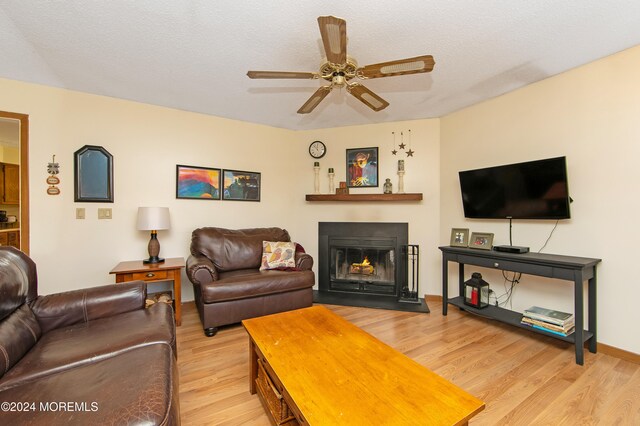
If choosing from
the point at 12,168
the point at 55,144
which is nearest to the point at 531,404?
the point at 55,144

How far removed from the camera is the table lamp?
2764 mm

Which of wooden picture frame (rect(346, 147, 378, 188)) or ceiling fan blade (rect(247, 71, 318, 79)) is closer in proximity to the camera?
ceiling fan blade (rect(247, 71, 318, 79))

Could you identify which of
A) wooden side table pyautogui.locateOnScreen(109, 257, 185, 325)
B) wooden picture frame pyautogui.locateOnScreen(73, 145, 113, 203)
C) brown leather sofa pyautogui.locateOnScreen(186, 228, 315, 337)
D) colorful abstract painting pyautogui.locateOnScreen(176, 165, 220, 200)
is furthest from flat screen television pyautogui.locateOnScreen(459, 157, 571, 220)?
wooden picture frame pyautogui.locateOnScreen(73, 145, 113, 203)

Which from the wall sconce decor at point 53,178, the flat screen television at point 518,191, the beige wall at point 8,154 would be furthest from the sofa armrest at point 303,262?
the beige wall at point 8,154

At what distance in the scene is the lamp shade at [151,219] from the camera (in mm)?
2758

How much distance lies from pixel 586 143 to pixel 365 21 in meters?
2.16

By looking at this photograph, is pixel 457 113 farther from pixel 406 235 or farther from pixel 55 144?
pixel 55 144

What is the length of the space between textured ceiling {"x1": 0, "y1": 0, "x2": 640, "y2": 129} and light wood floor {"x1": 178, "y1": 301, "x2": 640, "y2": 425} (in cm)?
214

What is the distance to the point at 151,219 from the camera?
2770 mm

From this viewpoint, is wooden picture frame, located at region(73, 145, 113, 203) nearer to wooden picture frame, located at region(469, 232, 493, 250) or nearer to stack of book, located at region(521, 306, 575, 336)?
wooden picture frame, located at region(469, 232, 493, 250)

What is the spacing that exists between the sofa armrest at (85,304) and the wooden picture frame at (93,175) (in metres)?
1.53

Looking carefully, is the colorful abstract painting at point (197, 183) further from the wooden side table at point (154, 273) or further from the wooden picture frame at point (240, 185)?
the wooden side table at point (154, 273)

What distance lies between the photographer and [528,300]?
2.69 metres

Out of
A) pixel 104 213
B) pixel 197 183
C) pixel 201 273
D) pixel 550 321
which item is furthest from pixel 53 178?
pixel 550 321
